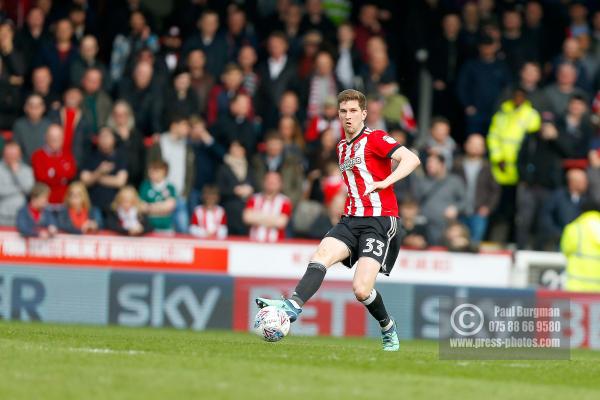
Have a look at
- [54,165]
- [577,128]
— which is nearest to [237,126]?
[54,165]

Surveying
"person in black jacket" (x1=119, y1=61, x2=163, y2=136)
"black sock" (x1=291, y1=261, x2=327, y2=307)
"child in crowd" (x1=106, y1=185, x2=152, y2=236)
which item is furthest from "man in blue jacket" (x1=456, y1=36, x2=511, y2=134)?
"black sock" (x1=291, y1=261, x2=327, y2=307)

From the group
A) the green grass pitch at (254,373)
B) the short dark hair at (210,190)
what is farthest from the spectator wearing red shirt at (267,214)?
the green grass pitch at (254,373)

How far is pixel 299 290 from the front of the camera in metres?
12.0

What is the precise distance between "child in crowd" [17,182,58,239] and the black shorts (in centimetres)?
729

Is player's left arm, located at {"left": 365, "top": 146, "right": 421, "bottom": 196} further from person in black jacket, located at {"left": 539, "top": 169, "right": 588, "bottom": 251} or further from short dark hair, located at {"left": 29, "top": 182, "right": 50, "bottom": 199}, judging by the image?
person in black jacket, located at {"left": 539, "top": 169, "right": 588, "bottom": 251}

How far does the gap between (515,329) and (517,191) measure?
528 centimetres

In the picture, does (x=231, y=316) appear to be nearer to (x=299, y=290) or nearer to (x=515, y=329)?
(x=515, y=329)

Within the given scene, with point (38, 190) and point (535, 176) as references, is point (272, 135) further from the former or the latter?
point (535, 176)

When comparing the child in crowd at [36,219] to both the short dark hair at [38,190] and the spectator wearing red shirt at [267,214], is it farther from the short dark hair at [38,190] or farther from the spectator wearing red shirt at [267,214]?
the spectator wearing red shirt at [267,214]

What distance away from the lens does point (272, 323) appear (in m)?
11.6

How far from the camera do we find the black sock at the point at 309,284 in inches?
472

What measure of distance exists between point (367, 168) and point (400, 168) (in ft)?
1.39

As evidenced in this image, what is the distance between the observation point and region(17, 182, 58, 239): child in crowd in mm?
18750

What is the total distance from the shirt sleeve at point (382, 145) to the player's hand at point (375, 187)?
28cm
